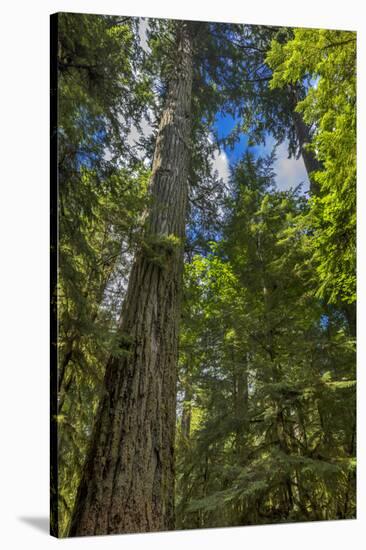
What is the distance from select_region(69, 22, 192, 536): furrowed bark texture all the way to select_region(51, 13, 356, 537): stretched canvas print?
0.04ft

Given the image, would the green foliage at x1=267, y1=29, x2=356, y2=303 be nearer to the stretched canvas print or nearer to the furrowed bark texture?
the stretched canvas print

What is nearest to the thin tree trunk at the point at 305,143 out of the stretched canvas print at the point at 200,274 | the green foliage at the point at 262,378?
the stretched canvas print at the point at 200,274

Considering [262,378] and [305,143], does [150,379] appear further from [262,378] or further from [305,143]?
[305,143]

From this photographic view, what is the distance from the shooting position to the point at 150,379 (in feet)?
15.9

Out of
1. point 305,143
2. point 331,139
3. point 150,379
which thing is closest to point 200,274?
point 150,379

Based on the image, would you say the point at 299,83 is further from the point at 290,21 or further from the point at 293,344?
the point at 293,344

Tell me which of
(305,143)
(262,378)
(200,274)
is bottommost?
(262,378)

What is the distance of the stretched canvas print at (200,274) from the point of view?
14.9 feet

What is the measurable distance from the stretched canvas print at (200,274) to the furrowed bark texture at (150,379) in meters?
0.01

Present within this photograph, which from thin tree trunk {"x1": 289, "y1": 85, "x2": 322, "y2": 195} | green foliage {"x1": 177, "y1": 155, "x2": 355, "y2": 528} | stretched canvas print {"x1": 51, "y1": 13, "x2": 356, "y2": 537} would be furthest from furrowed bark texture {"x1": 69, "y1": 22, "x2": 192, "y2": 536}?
thin tree trunk {"x1": 289, "y1": 85, "x2": 322, "y2": 195}

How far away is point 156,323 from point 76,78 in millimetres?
1790

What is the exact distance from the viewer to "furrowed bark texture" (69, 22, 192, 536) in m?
4.47

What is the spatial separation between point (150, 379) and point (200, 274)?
3.00 ft

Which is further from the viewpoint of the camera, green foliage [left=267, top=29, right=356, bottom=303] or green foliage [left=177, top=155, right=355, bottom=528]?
green foliage [left=267, top=29, right=356, bottom=303]
